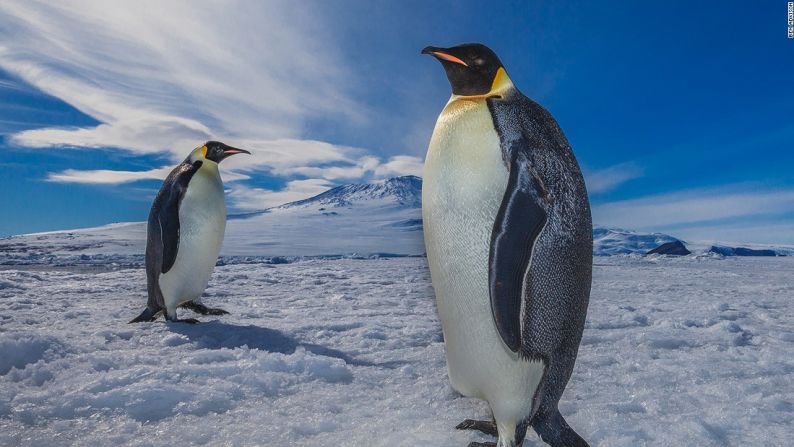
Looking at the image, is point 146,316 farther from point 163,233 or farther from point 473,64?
point 473,64

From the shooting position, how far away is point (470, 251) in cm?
170

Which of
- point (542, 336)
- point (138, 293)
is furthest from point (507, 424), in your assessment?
point (138, 293)

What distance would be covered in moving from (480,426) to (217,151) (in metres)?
3.58

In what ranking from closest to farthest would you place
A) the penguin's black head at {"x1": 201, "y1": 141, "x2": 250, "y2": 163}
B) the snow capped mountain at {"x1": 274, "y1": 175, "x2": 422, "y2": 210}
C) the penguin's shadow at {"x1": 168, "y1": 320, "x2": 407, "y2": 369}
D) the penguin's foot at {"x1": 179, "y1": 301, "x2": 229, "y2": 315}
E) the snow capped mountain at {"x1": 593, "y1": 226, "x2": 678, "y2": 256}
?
the penguin's shadow at {"x1": 168, "y1": 320, "x2": 407, "y2": 369}, the penguin's foot at {"x1": 179, "y1": 301, "x2": 229, "y2": 315}, the penguin's black head at {"x1": 201, "y1": 141, "x2": 250, "y2": 163}, the snow capped mountain at {"x1": 593, "y1": 226, "x2": 678, "y2": 256}, the snow capped mountain at {"x1": 274, "y1": 175, "x2": 422, "y2": 210}

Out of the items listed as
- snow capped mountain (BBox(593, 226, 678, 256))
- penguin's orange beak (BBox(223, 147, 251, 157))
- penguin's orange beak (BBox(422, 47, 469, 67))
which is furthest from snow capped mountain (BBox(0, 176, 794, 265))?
penguin's orange beak (BBox(422, 47, 469, 67))

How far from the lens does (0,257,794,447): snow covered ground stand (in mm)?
1811

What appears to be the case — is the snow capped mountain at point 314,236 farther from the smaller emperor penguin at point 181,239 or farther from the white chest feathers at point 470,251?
the white chest feathers at point 470,251

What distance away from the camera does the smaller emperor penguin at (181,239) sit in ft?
13.4

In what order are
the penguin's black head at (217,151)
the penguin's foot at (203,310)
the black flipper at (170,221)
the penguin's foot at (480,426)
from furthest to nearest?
the penguin's black head at (217,151) < the penguin's foot at (203,310) < the black flipper at (170,221) < the penguin's foot at (480,426)

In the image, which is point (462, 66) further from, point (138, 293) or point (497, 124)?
point (138, 293)

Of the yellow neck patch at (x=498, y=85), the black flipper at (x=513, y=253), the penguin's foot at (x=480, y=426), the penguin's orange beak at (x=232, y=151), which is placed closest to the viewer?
the black flipper at (x=513, y=253)

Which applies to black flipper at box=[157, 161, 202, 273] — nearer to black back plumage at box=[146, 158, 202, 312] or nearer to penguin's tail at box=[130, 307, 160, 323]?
black back plumage at box=[146, 158, 202, 312]

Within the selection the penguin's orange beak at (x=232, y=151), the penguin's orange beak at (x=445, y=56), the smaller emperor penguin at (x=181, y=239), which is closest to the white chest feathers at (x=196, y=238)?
the smaller emperor penguin at (x=181, y=239)

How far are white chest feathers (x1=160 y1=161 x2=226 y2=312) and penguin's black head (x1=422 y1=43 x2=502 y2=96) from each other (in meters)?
2.87
